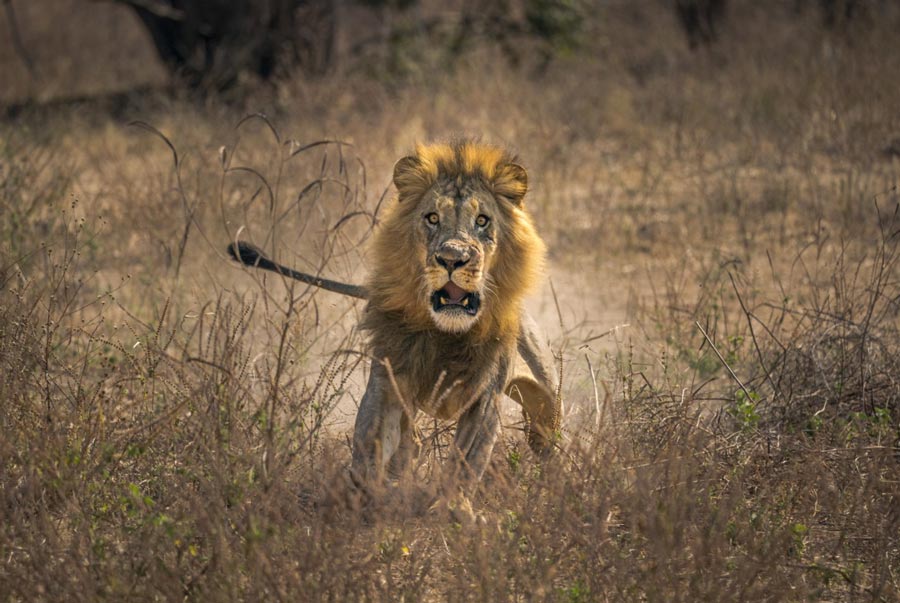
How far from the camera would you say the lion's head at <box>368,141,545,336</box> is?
12.1 ft

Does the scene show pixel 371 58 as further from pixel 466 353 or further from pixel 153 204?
pixel 466 353

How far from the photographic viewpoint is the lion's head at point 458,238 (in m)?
3.69

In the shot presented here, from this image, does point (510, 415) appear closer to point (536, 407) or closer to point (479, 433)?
point (536, 407)

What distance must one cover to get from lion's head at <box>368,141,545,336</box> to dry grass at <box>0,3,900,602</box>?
340 mm

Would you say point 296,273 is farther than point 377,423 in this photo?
Yes

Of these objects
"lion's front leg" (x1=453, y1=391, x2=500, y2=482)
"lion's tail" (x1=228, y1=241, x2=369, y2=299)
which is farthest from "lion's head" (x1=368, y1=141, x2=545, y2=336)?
"lion's tail" (x1=228, y1=241, x2=369, y2=299)

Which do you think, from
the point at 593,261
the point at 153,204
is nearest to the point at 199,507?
the point at 153,204

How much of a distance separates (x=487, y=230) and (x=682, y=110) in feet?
22.7

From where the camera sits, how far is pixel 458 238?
365 centimetres

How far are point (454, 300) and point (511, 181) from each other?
1.72ft

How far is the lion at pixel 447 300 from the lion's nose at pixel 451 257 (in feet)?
0.34

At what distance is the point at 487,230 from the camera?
12.5 ft

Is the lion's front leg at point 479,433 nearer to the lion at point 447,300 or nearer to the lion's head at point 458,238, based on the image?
the lion at point 447,300

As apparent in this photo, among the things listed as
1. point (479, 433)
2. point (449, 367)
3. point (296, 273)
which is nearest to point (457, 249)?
point (449, 367)
